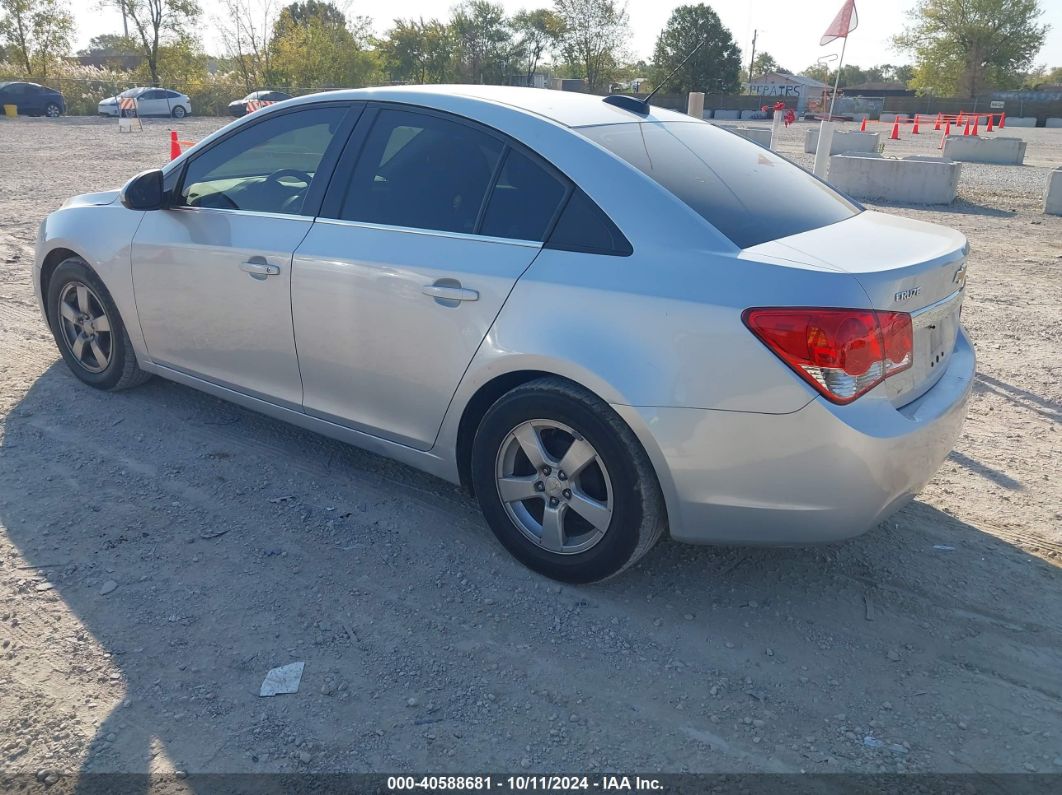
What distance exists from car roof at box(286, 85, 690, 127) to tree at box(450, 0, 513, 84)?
58.6 m

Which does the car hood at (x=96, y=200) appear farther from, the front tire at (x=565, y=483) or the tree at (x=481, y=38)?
the tree at (x=481, y=38)

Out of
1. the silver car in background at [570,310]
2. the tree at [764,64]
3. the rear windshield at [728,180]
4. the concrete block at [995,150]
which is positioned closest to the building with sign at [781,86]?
the tree at [764,64]

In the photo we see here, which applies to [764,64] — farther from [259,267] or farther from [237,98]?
[259,267]

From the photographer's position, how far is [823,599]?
3299 millimetres

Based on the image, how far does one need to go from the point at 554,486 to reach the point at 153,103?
139 feet

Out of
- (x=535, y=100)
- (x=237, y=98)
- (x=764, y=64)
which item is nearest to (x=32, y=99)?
(x=237, y=98)

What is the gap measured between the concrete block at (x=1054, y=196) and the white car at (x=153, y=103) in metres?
35.9

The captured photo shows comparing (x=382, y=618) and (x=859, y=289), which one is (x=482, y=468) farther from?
(x=859, y=289)

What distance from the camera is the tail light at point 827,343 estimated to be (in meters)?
2.65

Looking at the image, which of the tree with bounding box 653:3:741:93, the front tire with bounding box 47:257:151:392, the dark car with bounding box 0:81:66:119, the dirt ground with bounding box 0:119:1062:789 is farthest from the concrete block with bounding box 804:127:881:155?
the dark car with bounding box 0:81:66:119

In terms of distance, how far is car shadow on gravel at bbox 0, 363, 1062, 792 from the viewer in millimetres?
2605

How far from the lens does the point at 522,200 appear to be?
3.27 m

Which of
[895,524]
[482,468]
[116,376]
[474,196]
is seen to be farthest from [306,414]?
[895,524]

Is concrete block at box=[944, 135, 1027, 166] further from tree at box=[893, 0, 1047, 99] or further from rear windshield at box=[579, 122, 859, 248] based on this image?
tree at box=[893, 0, 1047, 99]
